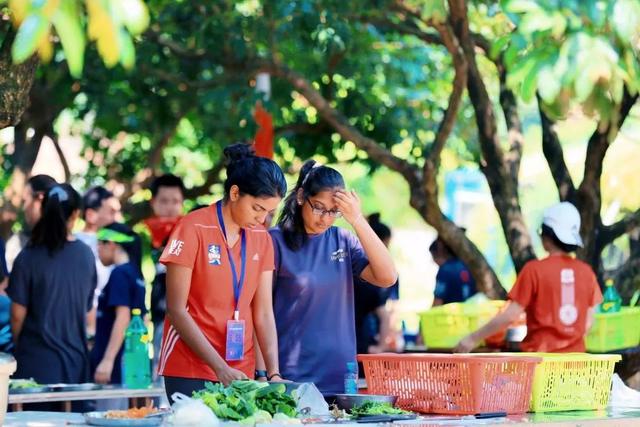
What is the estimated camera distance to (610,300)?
824 centimetres

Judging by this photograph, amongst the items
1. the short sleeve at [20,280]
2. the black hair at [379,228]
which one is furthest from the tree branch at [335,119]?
Answer: the short sleeve at [20,280]

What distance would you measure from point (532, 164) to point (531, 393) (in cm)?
2682

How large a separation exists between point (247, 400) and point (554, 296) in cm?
269

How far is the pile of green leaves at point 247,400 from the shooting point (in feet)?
14.2

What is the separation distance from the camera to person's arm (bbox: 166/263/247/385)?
16.1 ft

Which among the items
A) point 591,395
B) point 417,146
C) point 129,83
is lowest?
point 591,395

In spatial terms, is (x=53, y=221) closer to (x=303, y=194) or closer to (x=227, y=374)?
(x=303, y=194)

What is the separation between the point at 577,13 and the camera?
13.7 ft

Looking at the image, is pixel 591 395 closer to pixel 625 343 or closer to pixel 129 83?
pixel 625 343

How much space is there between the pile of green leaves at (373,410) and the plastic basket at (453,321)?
10.6 feet

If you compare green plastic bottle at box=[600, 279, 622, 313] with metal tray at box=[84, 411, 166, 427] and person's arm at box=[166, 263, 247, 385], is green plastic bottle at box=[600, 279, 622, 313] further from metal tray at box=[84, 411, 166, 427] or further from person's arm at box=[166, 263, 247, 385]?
metal tray at box=[84, 411, 166, 427]

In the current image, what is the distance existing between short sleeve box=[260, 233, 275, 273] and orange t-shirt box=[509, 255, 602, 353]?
6.10ft

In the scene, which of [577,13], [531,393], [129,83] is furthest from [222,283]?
[129,83]

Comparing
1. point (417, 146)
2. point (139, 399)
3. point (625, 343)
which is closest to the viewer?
point (139, 399)
